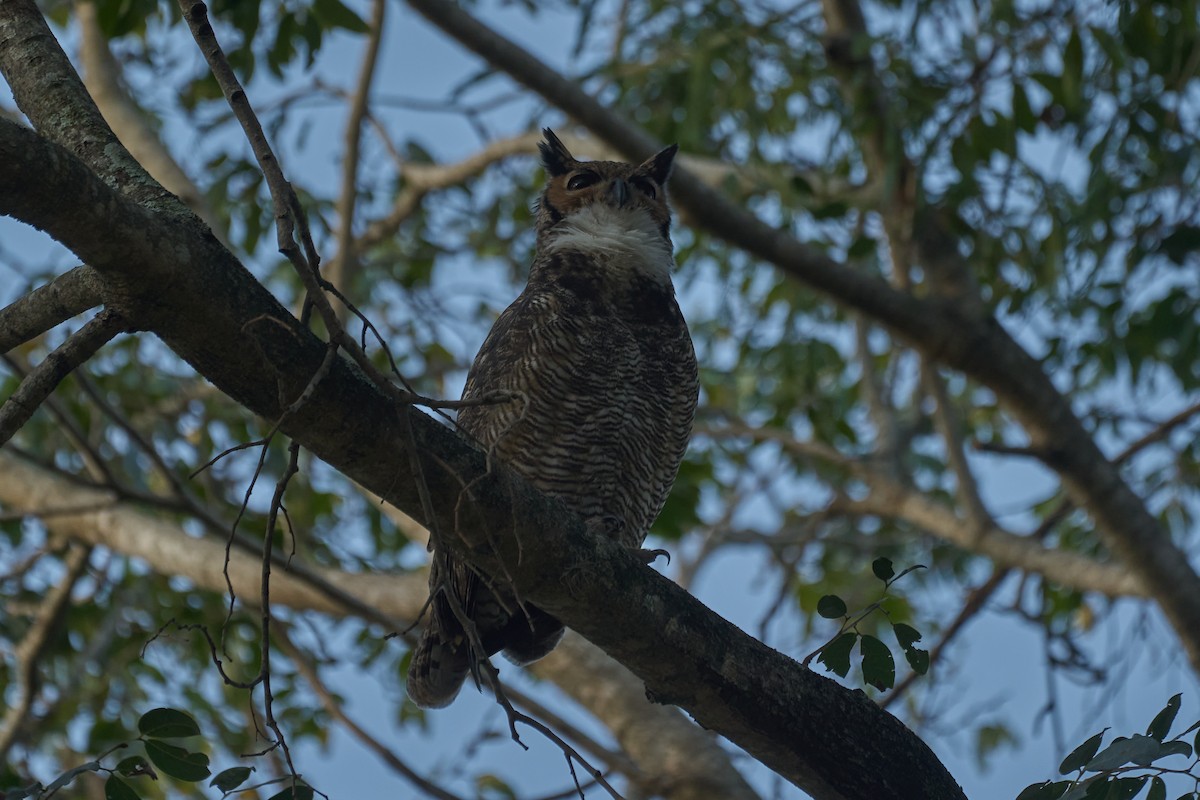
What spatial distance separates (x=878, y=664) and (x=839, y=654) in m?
0.08

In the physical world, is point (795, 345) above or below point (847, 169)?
below

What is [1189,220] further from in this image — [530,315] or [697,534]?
[697,534]

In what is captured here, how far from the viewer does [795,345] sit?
5.76m

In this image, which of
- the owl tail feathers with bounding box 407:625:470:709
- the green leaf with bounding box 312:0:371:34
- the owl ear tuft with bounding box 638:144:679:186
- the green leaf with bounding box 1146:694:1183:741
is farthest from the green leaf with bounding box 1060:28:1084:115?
the green leaf with bounding box 1146:694:1183:741

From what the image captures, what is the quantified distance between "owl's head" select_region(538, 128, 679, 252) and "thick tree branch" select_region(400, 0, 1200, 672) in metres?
0.08

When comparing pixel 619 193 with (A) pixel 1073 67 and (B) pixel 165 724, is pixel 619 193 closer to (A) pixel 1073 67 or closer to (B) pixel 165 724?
(A) pixel 1073 67

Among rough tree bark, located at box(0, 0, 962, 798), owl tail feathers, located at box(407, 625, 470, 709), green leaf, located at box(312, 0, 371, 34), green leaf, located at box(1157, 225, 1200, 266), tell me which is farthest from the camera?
green leaf, located at box(1157, 225, 1200, 266)

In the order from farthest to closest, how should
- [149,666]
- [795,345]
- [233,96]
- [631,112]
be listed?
[631,112], [795,345], [149,666], [233,96]

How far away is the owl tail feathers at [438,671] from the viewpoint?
3.39 meters

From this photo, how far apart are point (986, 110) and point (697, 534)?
390 cm

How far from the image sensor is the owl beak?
4176 mm

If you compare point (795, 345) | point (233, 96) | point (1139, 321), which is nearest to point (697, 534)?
point (795, 345)

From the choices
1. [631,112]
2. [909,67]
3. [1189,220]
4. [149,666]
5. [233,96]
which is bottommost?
[233,96]

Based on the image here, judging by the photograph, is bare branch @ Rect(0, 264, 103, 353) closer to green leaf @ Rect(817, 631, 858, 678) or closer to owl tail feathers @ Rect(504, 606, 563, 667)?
green leaf @ Rect(817, 631, 858, 678)
